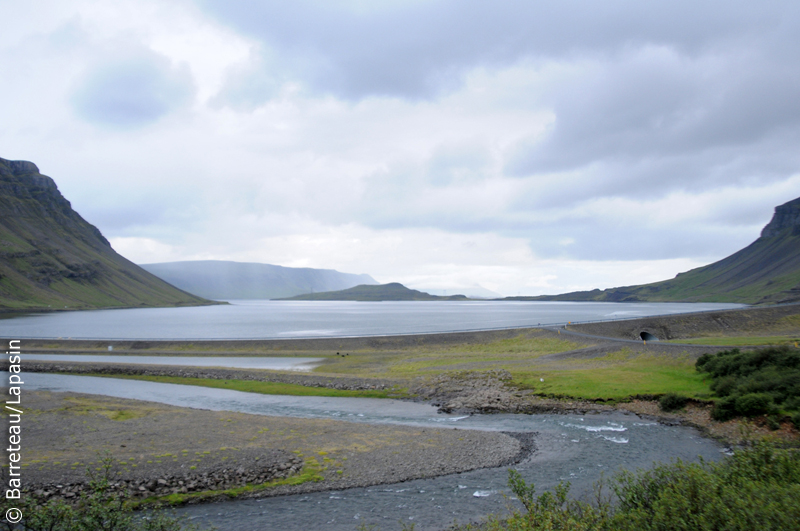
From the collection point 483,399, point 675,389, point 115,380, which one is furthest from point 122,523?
point 115,380

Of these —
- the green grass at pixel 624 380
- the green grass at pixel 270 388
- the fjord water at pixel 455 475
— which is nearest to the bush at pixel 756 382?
the green grass at pixel 624 380

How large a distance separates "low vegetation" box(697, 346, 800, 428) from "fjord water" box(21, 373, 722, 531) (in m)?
4.81

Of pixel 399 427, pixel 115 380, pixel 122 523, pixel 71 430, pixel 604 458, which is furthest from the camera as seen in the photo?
pixel 115 380

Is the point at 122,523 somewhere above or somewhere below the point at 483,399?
above

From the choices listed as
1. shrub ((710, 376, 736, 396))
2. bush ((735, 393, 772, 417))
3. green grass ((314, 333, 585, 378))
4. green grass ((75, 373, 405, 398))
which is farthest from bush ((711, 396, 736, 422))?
green grass ((75, 373, 405, 398))

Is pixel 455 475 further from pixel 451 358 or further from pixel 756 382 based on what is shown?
pixel 451 358

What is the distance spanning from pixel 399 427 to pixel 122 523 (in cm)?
2488

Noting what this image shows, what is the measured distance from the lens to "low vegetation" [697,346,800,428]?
1256 inches

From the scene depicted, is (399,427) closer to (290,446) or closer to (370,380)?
(290,446)

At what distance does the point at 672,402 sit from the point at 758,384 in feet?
21.4

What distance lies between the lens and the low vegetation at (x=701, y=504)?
37.1ft

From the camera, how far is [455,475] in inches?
1024

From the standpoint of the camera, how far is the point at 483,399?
1763 inches

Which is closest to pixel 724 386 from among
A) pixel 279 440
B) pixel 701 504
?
pixel 701 504
